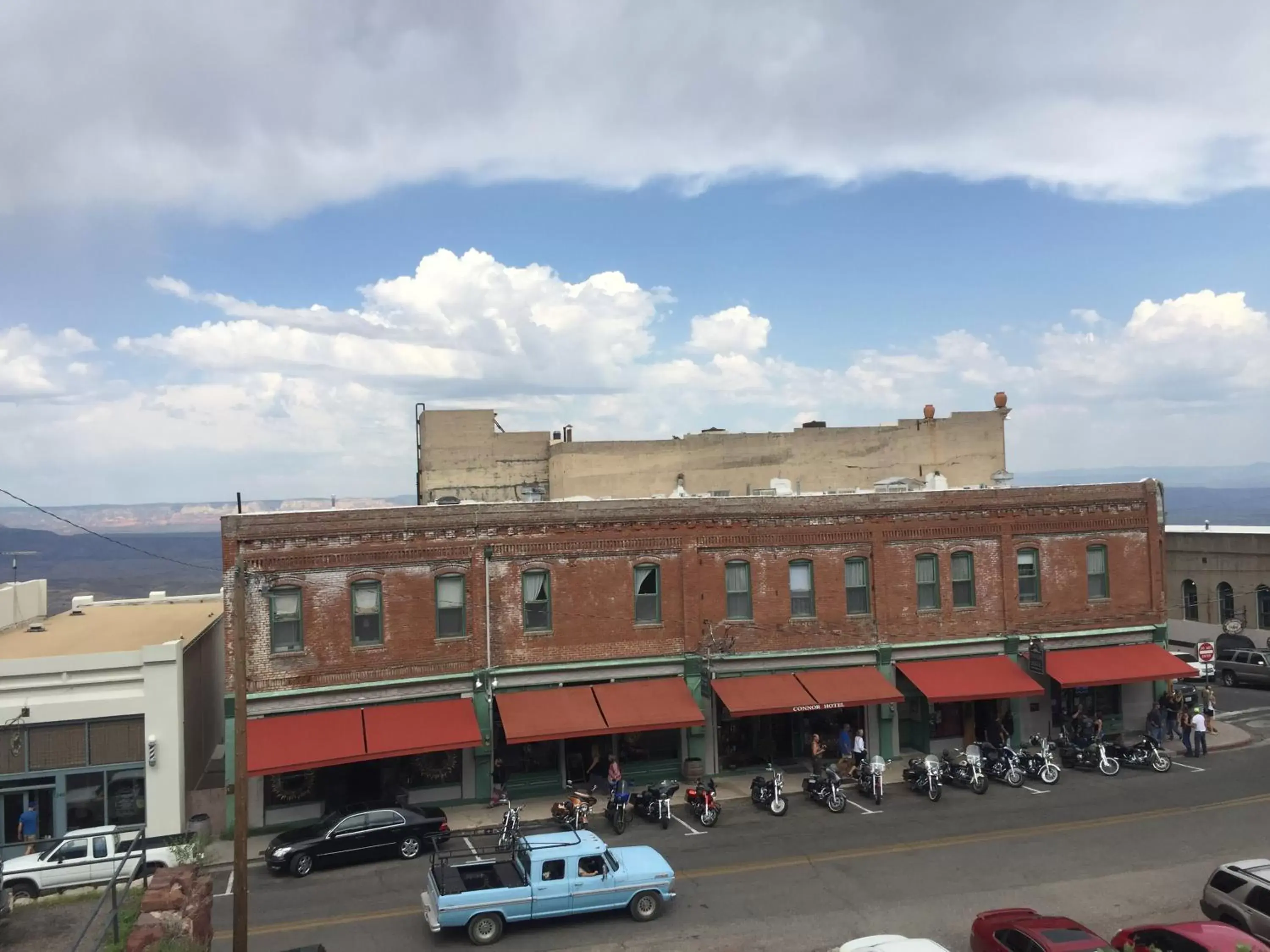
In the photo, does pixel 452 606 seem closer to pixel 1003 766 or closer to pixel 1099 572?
pixel 1003 766

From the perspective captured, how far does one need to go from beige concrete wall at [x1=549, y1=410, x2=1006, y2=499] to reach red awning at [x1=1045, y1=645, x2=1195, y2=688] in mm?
9930

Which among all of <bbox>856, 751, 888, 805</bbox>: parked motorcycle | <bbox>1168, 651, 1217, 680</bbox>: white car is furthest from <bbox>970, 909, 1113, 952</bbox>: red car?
<bbox>1168, 651, 1217, 680</bbox>: white car

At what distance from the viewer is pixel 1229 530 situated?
4816 cm

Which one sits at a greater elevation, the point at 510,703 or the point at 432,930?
the point at 510,703

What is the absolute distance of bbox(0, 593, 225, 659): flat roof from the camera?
27.8 meters

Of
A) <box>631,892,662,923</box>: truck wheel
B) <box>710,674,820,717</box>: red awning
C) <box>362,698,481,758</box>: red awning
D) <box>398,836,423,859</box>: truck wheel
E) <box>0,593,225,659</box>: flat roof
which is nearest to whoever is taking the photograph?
<box>631,892,662,923</box>: truck wheel

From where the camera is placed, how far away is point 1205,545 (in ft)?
157

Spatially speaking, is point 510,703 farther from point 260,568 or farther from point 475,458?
point 475,458

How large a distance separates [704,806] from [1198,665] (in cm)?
2902

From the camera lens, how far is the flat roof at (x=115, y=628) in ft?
91.4

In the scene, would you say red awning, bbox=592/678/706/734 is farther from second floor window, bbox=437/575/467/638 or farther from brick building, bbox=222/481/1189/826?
Result: second floor window, bbox=437/575/467/638

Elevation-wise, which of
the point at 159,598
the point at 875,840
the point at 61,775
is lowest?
the point at 875,840

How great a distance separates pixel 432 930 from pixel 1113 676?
23.2 m

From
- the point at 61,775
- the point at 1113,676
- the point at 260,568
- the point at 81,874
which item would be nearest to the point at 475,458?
the point at 260,568
